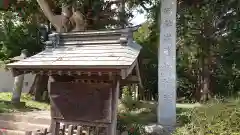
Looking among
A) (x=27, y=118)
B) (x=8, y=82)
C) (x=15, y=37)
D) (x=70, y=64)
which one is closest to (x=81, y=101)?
(x=70, y=64)

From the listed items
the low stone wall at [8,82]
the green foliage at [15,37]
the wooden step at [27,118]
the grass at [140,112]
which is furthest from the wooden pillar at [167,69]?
the low stone wall at [8,82]

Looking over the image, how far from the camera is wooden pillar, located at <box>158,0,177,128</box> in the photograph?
300 inches

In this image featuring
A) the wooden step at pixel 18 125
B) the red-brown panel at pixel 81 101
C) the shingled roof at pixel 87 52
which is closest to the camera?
the shingled roof at pixel 87 52

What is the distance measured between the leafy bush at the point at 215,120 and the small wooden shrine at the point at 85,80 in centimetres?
201

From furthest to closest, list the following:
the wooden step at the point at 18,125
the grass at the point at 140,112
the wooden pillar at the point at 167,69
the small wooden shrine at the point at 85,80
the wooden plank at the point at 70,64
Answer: the grass at the point at 140,112 → the wooden step at the point at 18,125 → the wooden pillar at the point at 167,69 → the small wooden shrine at the point at 85,80 → the wooden plank at the point at 70,64

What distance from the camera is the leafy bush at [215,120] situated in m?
5.57

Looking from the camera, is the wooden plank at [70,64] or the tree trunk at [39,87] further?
the tree trunk at [39,87]

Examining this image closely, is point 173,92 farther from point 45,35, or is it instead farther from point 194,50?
point 45,35

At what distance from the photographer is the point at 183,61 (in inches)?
638

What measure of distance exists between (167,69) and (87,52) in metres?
2.91

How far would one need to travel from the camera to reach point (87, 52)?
6156mm

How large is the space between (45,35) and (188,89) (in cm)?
1098

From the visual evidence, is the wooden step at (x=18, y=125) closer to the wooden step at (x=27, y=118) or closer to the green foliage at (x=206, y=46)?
the wooden step at (x=27, y=118)

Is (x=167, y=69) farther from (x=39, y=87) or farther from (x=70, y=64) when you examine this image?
(x=39, y=87)
